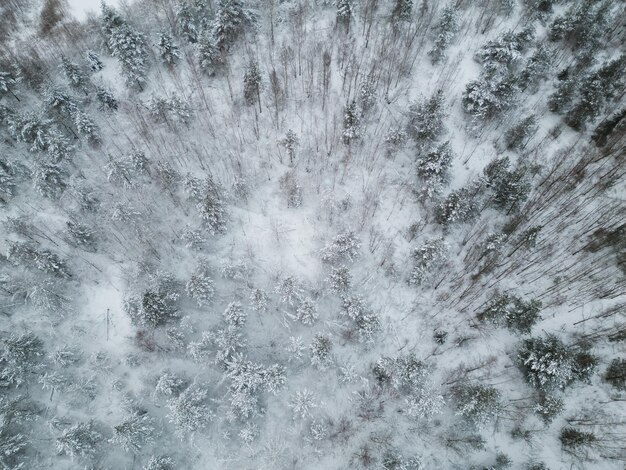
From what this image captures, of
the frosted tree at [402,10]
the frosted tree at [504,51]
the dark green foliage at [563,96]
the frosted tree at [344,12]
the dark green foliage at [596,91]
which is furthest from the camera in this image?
the frosted tree at [402,10]

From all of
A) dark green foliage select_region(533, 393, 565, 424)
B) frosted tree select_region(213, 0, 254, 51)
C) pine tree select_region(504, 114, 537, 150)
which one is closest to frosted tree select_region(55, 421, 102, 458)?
dark green foliage select_region(533, 393, 565, 424)

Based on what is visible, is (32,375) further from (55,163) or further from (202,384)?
(55,163)

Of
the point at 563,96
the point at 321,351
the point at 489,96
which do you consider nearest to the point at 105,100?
the point at 321,351

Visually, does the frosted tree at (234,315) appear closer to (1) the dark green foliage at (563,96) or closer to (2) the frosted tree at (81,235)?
(2) the frosted tree at (81,235)

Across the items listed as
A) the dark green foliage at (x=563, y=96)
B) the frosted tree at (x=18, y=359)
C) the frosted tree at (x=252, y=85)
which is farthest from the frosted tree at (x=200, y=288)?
the dark green foliage at (x=563, y=96)

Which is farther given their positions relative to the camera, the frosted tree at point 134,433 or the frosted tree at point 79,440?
the frosted tree at point 134,433

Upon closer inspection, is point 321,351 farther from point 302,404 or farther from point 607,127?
point 607,127

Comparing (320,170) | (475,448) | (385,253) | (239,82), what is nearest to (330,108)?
(320,170)
